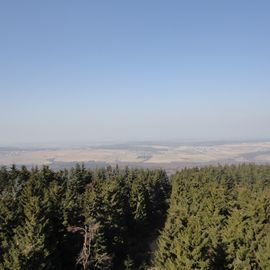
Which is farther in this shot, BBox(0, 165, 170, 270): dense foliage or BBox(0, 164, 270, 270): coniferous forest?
BBox(0, 165, 170, 270): dense foliage

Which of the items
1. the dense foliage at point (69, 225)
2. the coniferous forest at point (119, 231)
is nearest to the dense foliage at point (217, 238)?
the coniferous forest at point (119, 231)

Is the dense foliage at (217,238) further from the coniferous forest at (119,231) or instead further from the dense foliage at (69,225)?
the dense foliage at (69,225)

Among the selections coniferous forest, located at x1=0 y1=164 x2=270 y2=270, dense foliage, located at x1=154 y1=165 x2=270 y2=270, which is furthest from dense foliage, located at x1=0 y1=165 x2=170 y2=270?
dense foliage, located at x1=154 y1=165 x2=270 y2=270

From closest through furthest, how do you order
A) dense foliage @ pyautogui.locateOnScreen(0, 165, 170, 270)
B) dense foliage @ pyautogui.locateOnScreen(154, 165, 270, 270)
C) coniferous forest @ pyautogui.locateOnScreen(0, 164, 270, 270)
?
dense foliage @ pyautogui.locateOnScreen(154, 165, 270, 270)
coniferous forest @ pyautogui.locateOnScreen(0, 164, 270, 270)
dense foliage @ pyautogui.locateOnScreen(0, 165, 170, 270)

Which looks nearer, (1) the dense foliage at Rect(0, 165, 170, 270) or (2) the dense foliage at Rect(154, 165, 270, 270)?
(2) the dense foliage at Rect(154, 165, 270, 270)

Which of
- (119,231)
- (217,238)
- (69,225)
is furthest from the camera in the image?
(119,231)

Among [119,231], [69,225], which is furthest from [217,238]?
[69,225]

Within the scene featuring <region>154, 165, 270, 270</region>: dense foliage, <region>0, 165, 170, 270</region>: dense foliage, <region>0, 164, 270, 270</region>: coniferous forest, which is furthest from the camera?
<region>0, 165, 170, 270</region>: dense foliage

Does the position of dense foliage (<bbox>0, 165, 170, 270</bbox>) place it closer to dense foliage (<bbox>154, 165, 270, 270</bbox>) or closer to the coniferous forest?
the coniferous forest

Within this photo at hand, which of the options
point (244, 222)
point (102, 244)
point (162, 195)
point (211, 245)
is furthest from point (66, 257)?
point (162, 195)

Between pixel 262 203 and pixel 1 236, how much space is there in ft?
133

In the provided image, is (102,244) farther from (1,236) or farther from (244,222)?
(244,222)

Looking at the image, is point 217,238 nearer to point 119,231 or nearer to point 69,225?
point 119,231

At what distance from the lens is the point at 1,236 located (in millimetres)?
49438
